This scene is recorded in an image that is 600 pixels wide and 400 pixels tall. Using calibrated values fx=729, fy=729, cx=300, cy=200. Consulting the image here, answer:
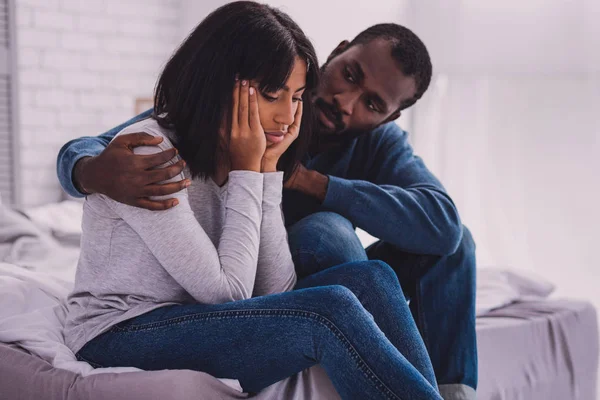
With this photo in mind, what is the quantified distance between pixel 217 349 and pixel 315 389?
0.21m

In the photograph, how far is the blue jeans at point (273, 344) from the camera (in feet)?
3.66

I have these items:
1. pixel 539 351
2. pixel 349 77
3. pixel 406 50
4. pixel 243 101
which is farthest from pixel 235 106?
pixel 539 351

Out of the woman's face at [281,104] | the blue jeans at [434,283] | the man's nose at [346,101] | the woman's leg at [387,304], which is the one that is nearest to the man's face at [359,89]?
the man's nose at [346,101]

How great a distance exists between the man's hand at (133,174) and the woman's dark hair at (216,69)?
82mm

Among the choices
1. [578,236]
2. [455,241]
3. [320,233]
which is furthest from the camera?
[578,236]

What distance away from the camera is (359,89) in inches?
68.6

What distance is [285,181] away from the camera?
59.8 inches

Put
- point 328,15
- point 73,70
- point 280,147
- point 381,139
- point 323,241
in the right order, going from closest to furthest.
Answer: point 280,147 → point 323,241 → point 381,139 → point 73,70 → point 328,15

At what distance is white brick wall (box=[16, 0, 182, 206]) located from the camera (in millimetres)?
3688

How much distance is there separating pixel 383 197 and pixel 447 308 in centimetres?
30

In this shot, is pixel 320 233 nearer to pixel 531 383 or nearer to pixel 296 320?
pixel 296 320

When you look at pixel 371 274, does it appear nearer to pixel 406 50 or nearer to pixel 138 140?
pixel 138 140

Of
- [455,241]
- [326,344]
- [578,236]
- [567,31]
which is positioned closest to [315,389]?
[326,344]

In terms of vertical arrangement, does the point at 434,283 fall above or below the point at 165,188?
below
